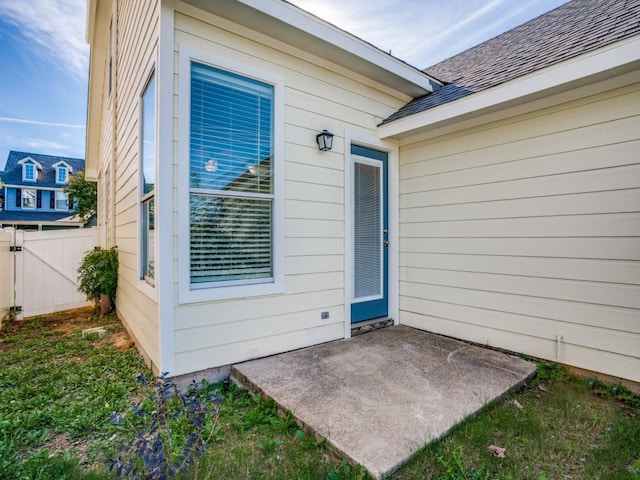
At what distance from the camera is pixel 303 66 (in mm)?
3309

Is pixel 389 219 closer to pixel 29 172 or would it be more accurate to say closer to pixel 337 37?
pixel 337 37

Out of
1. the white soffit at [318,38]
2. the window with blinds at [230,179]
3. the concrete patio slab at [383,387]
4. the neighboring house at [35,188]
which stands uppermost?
the neighboring house at [35,188]

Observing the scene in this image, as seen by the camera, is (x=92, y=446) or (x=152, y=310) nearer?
(x=92, y=446)

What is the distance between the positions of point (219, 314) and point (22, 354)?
2647 mm

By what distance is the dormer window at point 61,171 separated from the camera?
21.9 metres

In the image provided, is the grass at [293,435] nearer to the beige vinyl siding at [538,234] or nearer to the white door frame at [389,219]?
the beige vinyl siding at [538,234]

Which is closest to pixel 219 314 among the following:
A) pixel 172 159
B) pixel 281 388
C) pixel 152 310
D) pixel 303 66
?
pixel 152 310

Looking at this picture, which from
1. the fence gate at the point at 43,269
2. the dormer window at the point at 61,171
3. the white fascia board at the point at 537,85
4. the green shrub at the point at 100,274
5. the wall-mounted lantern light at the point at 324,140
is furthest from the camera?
the dormer window at the point at 61,171

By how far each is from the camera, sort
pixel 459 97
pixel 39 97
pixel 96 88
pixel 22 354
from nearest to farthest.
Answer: pixel 459 97, pixel 22 354, pixel 96 88, pixel 39 97

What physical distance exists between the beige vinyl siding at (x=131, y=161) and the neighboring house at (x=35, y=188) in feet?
63.4

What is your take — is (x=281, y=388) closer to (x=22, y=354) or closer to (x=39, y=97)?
(x=22, y=354)

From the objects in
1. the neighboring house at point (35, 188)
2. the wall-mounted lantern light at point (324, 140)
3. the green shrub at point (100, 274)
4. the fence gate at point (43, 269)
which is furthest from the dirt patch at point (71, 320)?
the neighboring house at point (35, 188)

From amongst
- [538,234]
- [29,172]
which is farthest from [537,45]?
[29,172]

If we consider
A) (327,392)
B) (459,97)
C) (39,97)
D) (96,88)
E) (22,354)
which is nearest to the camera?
(327,392)
